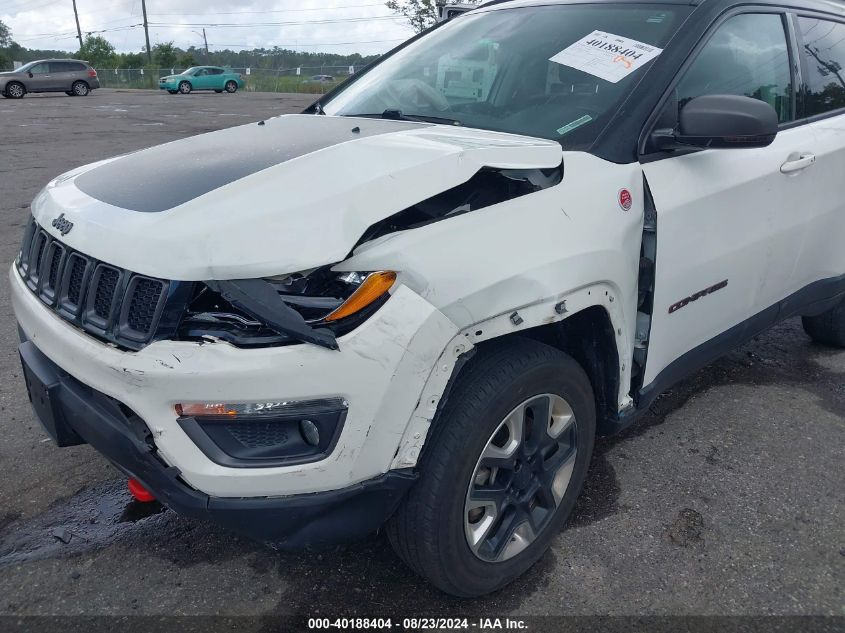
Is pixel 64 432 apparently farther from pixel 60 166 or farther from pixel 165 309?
pixel 60 166

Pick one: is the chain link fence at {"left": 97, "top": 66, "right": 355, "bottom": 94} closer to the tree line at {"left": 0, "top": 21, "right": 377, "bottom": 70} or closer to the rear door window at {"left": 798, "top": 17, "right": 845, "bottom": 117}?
the tree line at {"left": 0, "top": 21, "right": 377, "bottom": 70}

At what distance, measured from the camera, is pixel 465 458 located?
1.85 metres

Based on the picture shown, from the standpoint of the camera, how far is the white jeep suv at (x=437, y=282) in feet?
5.49

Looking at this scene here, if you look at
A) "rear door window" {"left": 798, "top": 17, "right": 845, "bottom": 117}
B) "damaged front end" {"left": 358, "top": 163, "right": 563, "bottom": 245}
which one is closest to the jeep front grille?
"damaged front end" {"left": 358, "top": 163, "right": 563, "bottom": 245}

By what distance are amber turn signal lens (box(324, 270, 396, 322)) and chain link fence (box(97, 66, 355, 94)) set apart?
107 ft

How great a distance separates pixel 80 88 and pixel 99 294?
109ft

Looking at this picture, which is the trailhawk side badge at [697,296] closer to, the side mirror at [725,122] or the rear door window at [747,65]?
the side mirror at [725,122]

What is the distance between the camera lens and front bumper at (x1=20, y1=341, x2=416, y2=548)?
1.71m

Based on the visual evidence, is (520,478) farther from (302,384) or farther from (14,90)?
(14,90)

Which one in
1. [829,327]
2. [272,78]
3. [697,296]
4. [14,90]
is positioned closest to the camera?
[697,296]

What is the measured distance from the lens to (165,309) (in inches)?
65.6

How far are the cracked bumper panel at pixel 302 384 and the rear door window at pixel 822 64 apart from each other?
243 centimetres

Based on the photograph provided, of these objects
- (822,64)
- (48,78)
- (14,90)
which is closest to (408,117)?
(822,64)

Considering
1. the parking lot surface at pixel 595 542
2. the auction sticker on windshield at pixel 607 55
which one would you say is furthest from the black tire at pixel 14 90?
the auction sticker on windshield at pixel 607 55
